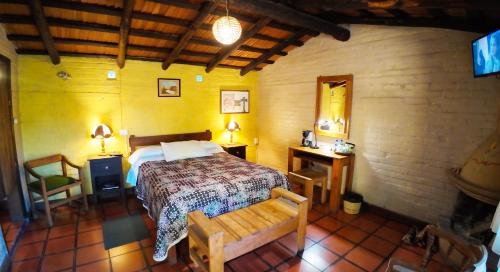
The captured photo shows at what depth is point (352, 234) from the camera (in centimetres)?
309

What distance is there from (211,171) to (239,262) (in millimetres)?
1218

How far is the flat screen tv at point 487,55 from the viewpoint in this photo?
1.99 m

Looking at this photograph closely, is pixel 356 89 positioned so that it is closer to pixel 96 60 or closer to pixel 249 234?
pixel 249 234

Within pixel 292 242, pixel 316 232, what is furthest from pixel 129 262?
pixel 316 232

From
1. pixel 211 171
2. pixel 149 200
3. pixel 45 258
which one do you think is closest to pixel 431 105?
pixel 211 171

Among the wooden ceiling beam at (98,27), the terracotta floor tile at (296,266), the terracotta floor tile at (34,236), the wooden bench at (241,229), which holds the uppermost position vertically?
the wooden ceiling beam at (98,27)

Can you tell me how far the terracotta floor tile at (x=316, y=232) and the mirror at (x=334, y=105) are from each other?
156 cm

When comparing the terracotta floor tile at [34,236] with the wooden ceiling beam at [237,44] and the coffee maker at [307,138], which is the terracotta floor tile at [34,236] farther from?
the coffee maker at [307,138]

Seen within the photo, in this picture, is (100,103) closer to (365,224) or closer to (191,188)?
(191,188)

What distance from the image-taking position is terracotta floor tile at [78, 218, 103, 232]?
3168 millimetres

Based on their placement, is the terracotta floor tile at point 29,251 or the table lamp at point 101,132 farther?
the table lamp at point 101,132

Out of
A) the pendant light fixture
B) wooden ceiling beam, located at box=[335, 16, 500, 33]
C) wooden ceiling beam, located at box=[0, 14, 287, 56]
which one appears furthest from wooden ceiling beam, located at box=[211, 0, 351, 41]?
wooden ceiling beam, located at box=[0, 14, 287, 56]

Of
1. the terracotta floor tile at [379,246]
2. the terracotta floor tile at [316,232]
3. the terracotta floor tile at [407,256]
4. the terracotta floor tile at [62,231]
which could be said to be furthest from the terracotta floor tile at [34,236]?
the terracotta floor tile at [407,256]

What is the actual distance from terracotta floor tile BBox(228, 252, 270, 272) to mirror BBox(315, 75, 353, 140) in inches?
96.0
